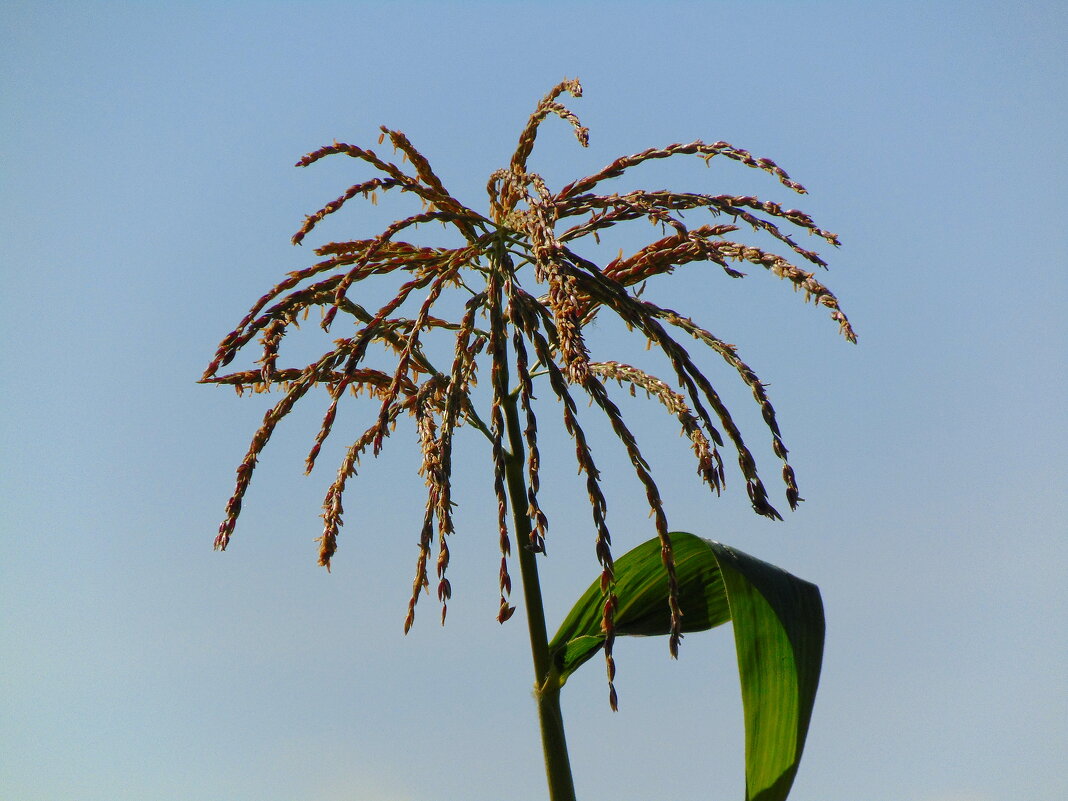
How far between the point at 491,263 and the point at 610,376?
30 centimetres

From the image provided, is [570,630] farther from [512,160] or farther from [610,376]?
[512,160]

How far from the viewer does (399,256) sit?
1.92 metres

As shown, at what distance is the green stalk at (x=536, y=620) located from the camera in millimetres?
1843

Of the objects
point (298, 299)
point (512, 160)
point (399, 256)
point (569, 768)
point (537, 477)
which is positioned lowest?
point (569, 768)

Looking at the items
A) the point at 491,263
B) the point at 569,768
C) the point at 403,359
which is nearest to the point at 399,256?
the point at 491,263

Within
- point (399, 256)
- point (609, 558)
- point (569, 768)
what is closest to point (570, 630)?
point (569, 768)

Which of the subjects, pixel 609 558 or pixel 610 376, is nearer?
pixel 609 558

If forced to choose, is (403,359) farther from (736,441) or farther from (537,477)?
(736,441)

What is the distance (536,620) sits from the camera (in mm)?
1860

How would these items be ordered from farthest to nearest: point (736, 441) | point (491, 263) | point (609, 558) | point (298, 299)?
point (491, 263) → point (298, 299) → point (736, 441) → point (609, 558)

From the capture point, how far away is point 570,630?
1926 millimetres

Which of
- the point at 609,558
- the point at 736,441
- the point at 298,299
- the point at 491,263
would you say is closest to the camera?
the point at 609,558

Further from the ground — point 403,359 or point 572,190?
point 572,190

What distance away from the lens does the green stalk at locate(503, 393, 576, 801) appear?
1.84m
